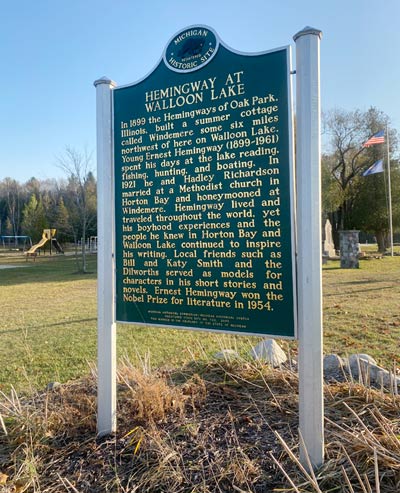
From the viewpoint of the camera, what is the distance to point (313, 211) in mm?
2365

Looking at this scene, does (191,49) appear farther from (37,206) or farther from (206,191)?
(37,206)

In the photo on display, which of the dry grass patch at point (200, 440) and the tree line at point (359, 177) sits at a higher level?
the tree line at point (359, 177)

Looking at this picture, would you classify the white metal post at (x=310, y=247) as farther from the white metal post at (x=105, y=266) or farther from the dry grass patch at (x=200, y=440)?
the white metal post at (x=105, y=266)

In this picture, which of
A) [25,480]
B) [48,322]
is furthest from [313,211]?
[48,322]

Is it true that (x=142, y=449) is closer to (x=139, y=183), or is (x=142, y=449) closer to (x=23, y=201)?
(x=139, y=183)

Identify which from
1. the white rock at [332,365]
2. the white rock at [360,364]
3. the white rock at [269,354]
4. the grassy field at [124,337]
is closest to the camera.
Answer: the white rock at [360,364]

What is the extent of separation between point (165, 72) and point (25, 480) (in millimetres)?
2845

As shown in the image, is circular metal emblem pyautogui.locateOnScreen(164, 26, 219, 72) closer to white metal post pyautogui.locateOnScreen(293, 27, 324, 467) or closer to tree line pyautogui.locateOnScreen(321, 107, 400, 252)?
white metal post pyautogui.locateOnScreen(293, 27, 324, 467)

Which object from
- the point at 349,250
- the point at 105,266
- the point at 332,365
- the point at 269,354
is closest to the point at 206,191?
the point at 105,266

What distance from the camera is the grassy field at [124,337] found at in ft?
16.0

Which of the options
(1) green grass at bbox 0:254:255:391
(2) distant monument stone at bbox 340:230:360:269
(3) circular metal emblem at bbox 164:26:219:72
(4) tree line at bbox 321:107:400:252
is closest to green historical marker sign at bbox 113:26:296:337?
(3) circular metal emblem at bbox 164:26:219:72

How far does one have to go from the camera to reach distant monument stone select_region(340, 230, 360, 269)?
17.8 meters

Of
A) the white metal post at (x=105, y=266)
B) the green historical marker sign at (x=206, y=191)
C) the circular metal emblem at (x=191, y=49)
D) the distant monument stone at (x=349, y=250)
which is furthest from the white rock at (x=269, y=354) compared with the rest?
the distant monument stone at (x=349, y=250)

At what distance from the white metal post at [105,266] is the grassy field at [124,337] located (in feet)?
2.24
